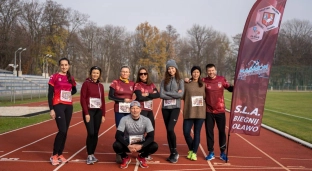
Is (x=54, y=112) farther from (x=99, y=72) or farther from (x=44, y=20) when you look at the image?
(x=44, y=20)

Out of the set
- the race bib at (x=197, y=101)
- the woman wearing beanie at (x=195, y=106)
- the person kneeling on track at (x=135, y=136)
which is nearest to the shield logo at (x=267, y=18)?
the woman wearing beanie at (x=195, y=106)

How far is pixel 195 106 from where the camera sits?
19.4 feet

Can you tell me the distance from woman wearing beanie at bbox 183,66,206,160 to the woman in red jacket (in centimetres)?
164

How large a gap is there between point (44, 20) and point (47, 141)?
135 ft

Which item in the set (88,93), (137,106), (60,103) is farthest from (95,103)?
(137,106)

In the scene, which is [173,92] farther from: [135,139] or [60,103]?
[60,103]

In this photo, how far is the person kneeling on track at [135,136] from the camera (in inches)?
205

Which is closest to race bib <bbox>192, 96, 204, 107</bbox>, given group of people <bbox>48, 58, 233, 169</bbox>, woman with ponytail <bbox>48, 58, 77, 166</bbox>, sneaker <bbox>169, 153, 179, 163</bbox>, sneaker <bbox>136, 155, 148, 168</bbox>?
group of people <bbox>48, 58, 233, 169</bbox>

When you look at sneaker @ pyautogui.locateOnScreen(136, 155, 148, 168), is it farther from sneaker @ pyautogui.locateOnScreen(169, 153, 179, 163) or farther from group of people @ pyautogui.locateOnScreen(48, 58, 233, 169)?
sneaker @ pyautogui.locateOnScreen(169, 153, 179, 163)

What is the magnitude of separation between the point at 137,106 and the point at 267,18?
9.32 ft

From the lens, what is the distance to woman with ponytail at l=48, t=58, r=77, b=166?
5.50 m

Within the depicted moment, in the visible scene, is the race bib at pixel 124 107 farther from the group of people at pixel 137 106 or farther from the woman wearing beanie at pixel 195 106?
the woman wearing beanie at pixel 195 106

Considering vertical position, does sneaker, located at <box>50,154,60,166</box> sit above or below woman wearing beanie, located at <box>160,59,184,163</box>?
below

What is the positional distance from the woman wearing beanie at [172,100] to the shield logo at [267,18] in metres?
1.84
